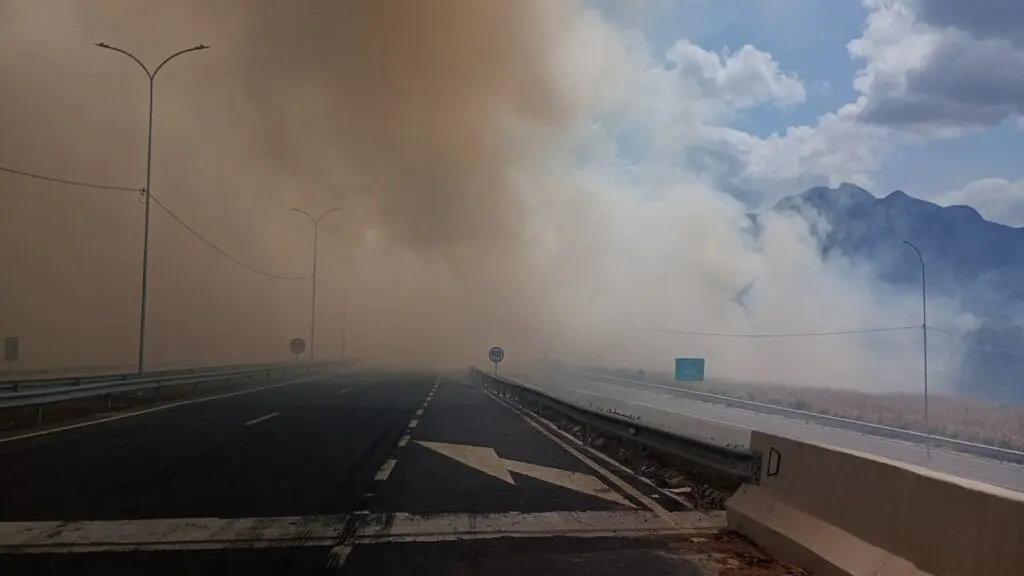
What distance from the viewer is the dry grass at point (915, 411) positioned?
19944 millimetres

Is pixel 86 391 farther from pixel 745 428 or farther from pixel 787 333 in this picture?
pixel 787 333

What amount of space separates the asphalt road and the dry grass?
14.1 metres

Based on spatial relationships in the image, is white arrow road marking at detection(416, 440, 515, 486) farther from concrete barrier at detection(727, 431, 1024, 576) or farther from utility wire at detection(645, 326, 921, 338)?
utility wire at detection(645, 326, 921, 338)

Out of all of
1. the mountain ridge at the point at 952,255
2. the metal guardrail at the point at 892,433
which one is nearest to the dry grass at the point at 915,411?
the metal guardrail at the point at 892,433

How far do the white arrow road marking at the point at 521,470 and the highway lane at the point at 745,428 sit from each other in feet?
7.25

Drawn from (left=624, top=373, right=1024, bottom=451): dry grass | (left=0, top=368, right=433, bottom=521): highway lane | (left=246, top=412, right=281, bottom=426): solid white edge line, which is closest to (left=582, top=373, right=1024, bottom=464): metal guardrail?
(left=624, top=373, right=1024, bottom=451): dry grass

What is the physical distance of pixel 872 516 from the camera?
13.3ft

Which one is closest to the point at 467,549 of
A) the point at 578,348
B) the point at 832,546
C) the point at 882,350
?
the point at 832,546

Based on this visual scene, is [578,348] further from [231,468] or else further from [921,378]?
[231,468]

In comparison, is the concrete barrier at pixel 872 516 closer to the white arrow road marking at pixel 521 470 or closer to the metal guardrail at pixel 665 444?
the metal guardrail at pixel 665 444

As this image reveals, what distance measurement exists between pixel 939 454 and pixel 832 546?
13.1 metres

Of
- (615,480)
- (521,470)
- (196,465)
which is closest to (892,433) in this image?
(615,480)

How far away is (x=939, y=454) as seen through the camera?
15445 mm

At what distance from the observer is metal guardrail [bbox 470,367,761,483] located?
19.5ft
